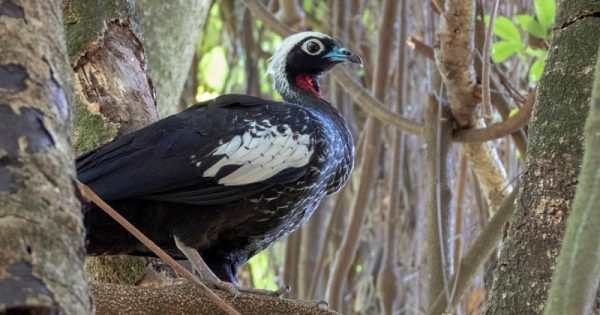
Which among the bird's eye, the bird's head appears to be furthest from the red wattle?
the bird's eye

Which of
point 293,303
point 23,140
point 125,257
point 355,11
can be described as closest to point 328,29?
point 355,11

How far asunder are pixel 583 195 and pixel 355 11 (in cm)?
469

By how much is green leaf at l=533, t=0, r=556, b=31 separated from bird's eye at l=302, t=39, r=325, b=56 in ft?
3.01

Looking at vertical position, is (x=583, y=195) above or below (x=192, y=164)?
below

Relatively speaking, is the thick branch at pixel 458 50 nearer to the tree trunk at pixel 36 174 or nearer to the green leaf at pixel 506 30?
the green leaf at pixel 506 30

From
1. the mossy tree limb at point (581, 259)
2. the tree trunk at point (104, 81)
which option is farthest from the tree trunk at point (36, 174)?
the tree trunk at point (104, 81)

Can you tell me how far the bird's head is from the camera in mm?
3939

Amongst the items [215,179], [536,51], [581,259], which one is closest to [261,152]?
[215,179]

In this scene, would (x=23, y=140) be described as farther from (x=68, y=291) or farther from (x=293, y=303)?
(x=293, y=303)

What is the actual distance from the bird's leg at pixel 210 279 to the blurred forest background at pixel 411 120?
0.95 feet

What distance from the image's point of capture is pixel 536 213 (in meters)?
1.96

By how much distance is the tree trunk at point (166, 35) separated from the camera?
4055mm

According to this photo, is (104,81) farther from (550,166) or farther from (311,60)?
(550,166)

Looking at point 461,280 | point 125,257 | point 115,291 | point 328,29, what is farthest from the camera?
point 328,29
